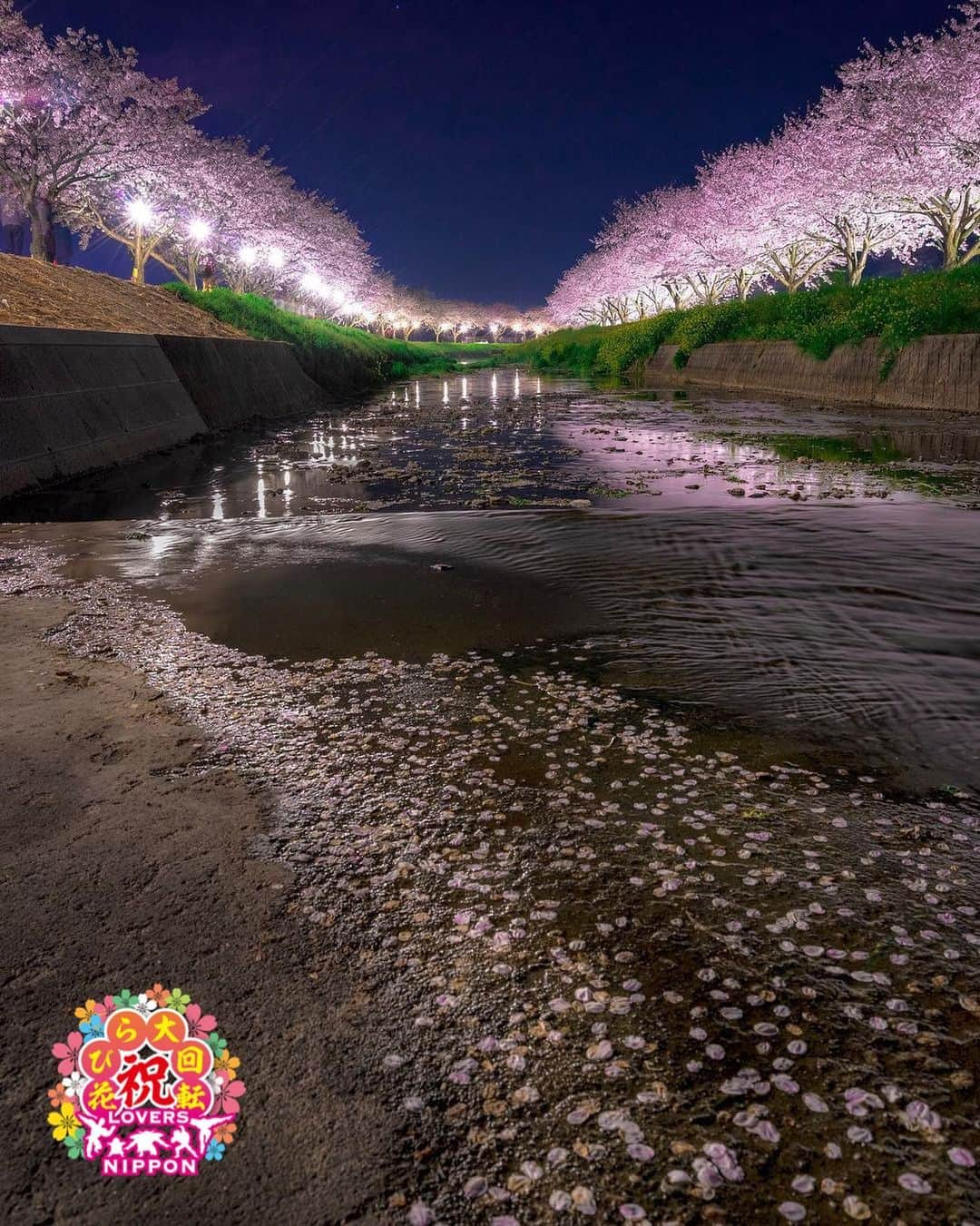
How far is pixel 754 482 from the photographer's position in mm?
9430

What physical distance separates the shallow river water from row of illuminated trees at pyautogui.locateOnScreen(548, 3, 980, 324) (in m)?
26.2

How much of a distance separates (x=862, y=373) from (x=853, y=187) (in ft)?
48.3

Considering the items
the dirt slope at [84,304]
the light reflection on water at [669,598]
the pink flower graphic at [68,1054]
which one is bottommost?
the pink flower graphic at [68,1054]

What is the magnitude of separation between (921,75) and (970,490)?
2745cm

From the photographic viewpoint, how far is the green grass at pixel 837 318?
1778 centimetres

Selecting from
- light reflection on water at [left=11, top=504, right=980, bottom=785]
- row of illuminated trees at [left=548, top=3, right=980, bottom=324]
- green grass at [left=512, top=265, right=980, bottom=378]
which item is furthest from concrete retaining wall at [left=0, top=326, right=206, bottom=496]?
row of illuminated trees at [left=548, top=3, right=980, bottom=324]

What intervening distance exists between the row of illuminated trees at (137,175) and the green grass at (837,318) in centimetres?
2343

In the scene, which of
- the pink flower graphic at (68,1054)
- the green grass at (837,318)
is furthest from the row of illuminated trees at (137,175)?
the pink flower graphic at (68,1054)

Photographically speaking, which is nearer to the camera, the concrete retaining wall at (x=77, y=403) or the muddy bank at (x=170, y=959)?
the muddy bank at (x=170, y=959)

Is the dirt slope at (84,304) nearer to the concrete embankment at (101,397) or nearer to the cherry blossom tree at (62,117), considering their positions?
the concrete embankment at (101,397)

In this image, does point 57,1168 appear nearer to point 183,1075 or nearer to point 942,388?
point 183,1075

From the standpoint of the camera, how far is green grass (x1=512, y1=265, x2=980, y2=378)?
1778 cm

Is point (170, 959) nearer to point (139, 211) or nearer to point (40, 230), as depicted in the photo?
point (40, 230)

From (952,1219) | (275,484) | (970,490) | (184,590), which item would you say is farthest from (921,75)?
(952,1219)
